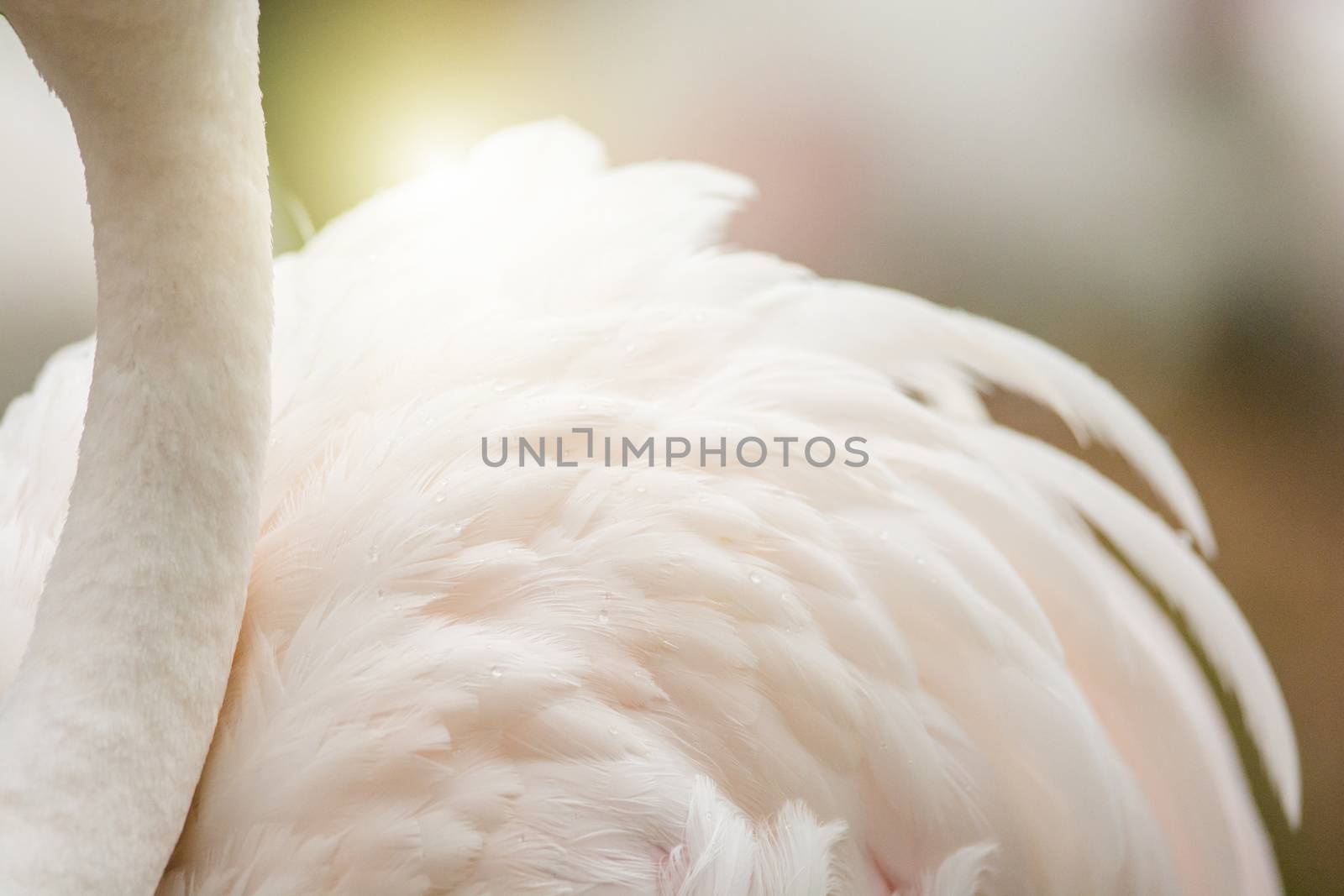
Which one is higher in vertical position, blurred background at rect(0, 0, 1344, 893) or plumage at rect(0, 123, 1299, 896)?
blurred background at rect(0, 0, 1344, 893)

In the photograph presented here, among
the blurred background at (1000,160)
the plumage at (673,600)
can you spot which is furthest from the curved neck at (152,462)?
the blurred background at (1000,160)

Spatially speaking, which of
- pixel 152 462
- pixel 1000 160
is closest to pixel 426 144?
pixel 1000 160

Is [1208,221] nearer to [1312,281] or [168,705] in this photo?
[1312,281]

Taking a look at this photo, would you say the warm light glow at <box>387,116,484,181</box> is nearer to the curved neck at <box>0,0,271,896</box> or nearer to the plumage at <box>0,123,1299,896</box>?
the plumage at <box>0,123,1299,896</box>

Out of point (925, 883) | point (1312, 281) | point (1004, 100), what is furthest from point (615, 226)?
point (1312, 281)

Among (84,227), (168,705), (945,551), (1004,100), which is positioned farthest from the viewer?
(1004,100)


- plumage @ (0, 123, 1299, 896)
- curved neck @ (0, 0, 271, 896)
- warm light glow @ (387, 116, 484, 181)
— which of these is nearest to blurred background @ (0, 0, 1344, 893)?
warm light glow @ (387, 116, 484, 181)
